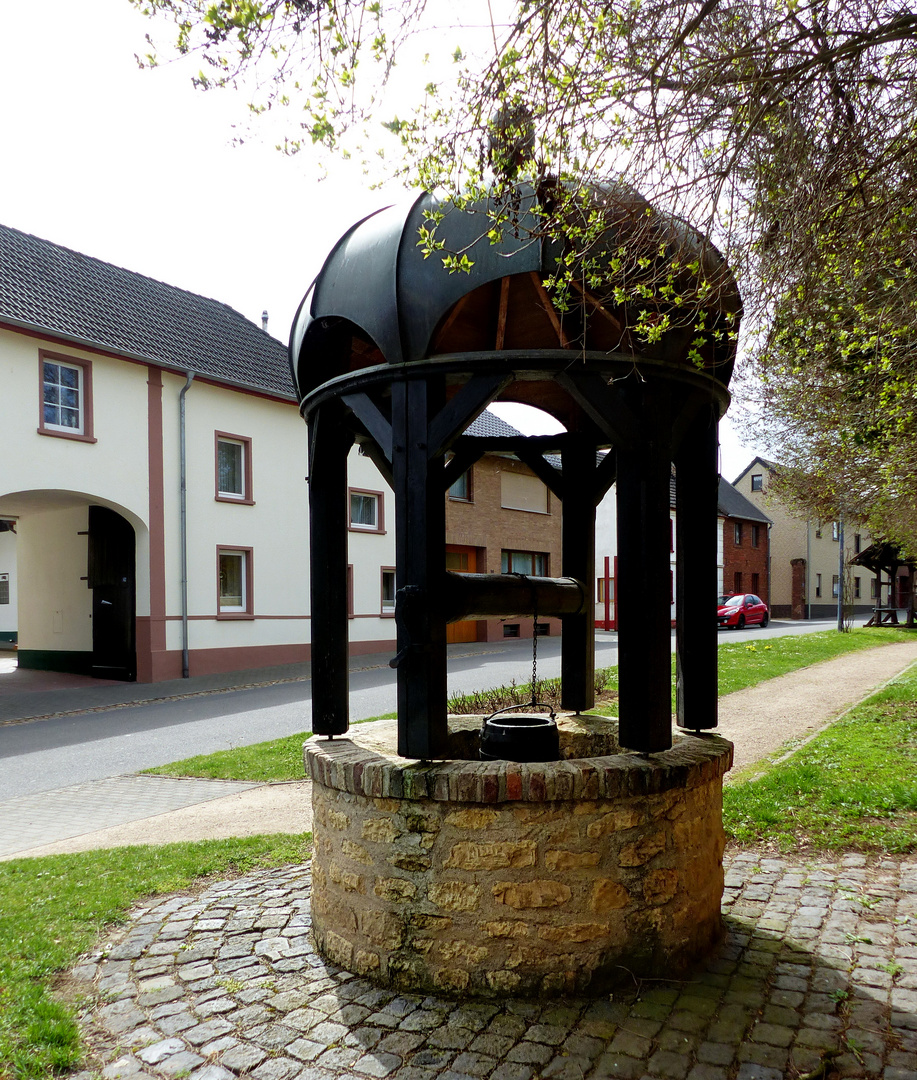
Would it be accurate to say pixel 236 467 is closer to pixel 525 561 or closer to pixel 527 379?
pixel 525 561

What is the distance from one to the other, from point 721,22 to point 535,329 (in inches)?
73.6

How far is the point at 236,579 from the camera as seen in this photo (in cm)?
1984

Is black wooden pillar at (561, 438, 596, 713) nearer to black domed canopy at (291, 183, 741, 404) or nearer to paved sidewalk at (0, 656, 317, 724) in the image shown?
black domed canopy at (291, 183, 741, 404)

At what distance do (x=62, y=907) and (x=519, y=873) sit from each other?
274 cm

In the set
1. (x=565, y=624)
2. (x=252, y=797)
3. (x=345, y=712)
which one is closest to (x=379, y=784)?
(x=345, y=712)

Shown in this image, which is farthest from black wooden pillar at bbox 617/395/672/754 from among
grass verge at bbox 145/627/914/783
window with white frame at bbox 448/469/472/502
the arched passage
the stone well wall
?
window with white frame at bbox 448/469/472/502

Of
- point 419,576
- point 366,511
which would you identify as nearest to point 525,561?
point 366,511

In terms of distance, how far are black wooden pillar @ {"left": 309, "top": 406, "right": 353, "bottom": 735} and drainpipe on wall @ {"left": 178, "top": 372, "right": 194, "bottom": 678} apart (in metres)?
13.9

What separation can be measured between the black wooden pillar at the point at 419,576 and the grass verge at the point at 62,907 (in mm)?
1760

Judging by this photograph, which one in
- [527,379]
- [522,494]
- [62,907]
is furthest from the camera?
[522,494]

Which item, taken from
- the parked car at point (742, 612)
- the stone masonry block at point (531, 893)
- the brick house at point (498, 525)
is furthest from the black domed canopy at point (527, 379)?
the parked car at point (742, 612)

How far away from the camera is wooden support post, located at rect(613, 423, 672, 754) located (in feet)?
13.1

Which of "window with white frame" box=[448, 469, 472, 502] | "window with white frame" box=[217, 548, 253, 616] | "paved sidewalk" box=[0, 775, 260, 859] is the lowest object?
"paved sidewalk" box=[0, 775, 260, 859]

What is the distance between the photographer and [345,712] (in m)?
4.73
